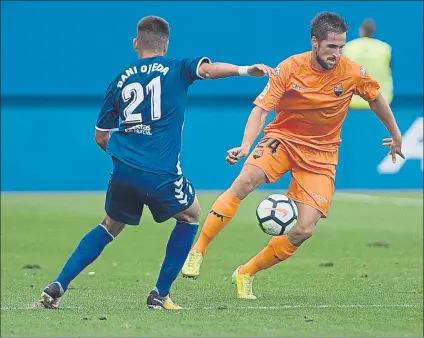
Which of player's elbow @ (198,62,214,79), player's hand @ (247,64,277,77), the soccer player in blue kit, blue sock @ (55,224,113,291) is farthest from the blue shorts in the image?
player's hand @ (247,64,277,77)

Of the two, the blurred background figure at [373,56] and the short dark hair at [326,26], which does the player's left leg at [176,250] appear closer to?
the short dark hair at [326,26]

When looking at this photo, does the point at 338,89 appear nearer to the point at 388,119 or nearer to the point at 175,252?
the point at 388,119

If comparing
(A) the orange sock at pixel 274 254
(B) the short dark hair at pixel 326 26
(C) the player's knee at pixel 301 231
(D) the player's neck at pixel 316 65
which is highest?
(B) the short dark hair at pixel 326 26

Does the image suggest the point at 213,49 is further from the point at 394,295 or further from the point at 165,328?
the point at 165,328

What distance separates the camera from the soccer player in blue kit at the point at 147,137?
7.55m

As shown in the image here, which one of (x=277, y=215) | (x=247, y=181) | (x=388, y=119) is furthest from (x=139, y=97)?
(x=388, y=119)

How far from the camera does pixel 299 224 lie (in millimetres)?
8805

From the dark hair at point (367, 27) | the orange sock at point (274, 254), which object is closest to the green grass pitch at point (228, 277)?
the orange sock at point (274, 254)

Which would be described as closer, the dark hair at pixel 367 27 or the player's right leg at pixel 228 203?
the player's right leg at pixel 228 203

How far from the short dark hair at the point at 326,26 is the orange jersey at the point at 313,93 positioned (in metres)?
0.29

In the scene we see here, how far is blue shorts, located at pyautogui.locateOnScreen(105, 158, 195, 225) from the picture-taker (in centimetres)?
758

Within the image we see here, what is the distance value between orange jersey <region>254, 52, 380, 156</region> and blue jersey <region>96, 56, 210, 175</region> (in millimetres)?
1141

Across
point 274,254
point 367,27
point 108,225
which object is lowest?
point 274,254

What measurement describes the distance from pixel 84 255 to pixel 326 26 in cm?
228
